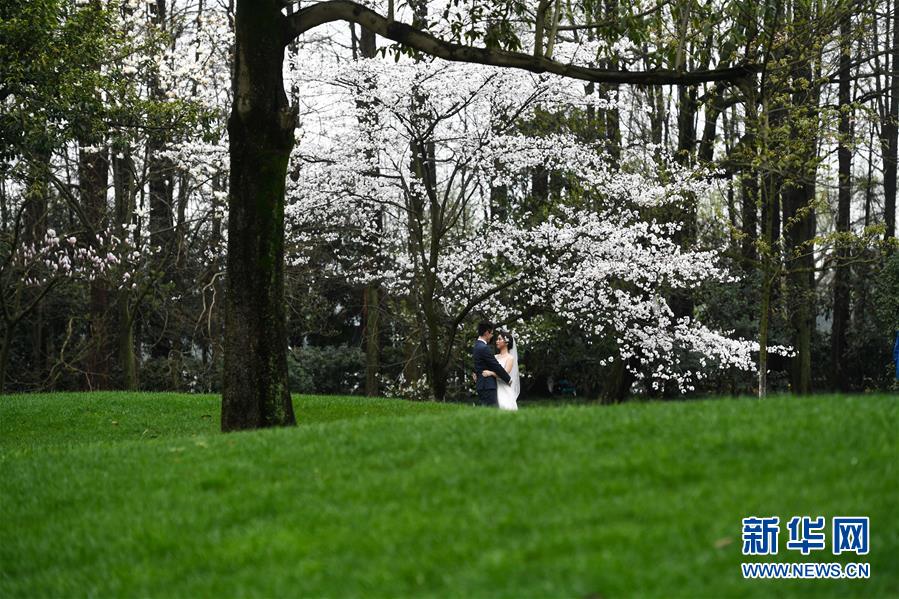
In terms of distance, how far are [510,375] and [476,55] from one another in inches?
202

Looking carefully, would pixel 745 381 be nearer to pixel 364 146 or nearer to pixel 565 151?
pixel 565 151

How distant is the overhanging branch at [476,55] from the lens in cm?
1320

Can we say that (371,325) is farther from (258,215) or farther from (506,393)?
(258,215)

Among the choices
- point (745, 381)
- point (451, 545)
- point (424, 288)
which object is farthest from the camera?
point (745, 381)

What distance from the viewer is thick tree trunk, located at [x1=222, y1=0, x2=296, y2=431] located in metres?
12.9

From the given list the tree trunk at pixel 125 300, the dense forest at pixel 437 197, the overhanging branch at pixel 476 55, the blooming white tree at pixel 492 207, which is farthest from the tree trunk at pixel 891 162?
the tree trunk at pixel 125 300

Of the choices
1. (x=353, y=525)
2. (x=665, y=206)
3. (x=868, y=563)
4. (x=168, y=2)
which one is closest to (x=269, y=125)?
(x=353, y=525)

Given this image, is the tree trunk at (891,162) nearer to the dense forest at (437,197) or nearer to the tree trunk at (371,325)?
the dense forest at (437,197)

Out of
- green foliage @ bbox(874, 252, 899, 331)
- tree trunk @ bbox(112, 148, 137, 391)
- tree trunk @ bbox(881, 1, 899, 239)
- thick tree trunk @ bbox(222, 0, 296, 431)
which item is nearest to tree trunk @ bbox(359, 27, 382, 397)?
tree trunk @ bbox(112, 148, 137, 391)

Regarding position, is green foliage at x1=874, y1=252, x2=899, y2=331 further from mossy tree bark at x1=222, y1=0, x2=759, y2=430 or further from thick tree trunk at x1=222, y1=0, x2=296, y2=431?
thick tree trunk at x1=222, y1=0, x2=296, y2=431

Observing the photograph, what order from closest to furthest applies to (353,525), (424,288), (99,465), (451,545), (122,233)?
(451,545), (353,525), (99,465), (424,288), (122,233)

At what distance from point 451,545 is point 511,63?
28.7 ft

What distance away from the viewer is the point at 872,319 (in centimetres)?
3122

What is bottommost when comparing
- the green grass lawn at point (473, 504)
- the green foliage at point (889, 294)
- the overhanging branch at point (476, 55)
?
the green grass lawn at point (473, 504)
